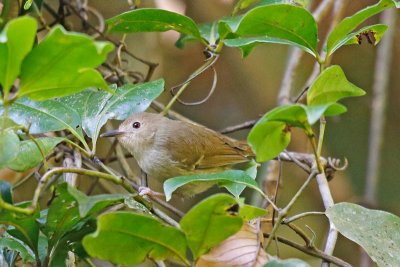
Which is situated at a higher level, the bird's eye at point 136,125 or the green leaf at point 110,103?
the green leaf at point 110,103

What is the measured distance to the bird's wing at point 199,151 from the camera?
310cm

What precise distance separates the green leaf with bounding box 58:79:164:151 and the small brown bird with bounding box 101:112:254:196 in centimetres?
109

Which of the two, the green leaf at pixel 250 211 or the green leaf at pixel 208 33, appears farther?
the green leaf at pixel 208 33

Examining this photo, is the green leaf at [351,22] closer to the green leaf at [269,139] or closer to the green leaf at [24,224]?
the green leaf at [269,139]

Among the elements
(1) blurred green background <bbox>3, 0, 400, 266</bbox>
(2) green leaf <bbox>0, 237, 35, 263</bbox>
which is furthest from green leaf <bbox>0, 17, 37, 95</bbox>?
(1) blurred green background <bbox>3, 0, 400, 266</bbox>

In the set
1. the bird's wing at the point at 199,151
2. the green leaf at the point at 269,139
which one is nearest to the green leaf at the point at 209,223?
the green leaf at the point at 269,139

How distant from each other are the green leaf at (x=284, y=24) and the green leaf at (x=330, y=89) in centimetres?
22

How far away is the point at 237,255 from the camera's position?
1.46 m

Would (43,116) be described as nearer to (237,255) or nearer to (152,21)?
(152,21)

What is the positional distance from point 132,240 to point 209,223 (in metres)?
0.16

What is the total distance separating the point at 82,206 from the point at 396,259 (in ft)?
2.66

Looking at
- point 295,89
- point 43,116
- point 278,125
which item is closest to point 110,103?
point 43,116

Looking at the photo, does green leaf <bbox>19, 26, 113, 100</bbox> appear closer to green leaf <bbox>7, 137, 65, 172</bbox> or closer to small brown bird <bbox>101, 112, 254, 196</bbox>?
green leaf <bbox>7, 137, 65, 172</bbox>

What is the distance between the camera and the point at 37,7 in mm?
2561
